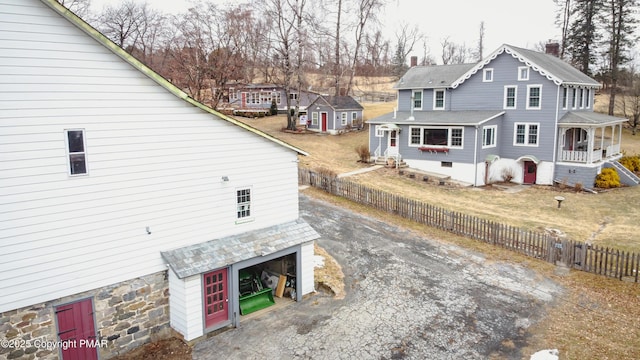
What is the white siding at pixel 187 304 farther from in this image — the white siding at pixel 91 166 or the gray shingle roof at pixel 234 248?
the white siding at pixel 91 166

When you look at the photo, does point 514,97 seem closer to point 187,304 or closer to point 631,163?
point 631,163

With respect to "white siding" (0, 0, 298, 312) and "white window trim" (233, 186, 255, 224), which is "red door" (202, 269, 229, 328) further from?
"white window trim" (233, 186, 255, 224)

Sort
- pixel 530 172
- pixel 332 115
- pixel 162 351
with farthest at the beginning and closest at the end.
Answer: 1. pixel 332 115
2. pixel 530 172
3. pixel 162 351

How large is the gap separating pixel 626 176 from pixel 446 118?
13.9 m

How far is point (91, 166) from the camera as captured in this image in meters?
10.8

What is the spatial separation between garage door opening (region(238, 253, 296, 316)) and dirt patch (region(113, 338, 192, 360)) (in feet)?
7.16

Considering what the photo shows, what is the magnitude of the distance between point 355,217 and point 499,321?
10.6m

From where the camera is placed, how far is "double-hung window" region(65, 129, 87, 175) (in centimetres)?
1043

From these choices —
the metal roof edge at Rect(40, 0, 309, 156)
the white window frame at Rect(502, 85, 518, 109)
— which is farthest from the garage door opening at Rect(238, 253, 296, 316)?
the white window frame at Rect(502, 85, 518, 109)

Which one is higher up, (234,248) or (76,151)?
(76,151)

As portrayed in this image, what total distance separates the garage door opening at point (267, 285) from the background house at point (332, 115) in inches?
1329

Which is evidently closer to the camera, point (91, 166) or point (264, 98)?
point (91, 166)

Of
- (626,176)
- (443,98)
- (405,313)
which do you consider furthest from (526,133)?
(405,313)

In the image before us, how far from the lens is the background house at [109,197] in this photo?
9844mm
